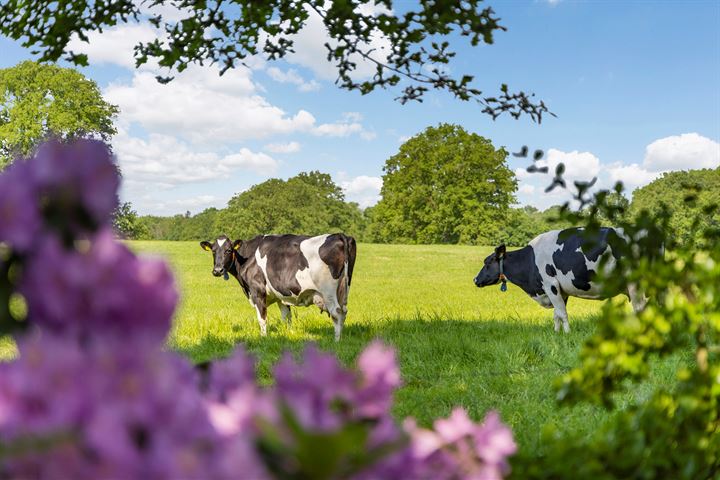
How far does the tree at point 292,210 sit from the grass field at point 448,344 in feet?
169

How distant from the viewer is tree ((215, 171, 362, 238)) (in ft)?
235

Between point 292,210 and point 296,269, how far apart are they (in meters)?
63.8

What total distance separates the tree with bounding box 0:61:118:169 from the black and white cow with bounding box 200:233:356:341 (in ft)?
131

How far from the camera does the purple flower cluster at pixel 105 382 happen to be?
80 cm

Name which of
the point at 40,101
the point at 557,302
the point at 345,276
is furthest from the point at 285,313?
the point at 40,101

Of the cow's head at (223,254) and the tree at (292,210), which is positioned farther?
the tree at (292,210)

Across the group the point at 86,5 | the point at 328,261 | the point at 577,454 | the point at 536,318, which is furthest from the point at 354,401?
the point at 536,318

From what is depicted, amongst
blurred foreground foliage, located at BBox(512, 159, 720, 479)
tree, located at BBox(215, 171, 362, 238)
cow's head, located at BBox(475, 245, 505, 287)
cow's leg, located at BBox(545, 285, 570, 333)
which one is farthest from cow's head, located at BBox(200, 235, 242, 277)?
tree, located at BBox(215, 171, 362, 238)

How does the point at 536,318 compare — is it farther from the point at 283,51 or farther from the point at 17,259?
the point at 17,259

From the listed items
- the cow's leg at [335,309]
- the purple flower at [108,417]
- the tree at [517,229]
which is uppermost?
the tree at [517,229]

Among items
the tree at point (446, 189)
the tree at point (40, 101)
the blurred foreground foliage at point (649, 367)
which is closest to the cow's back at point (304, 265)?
the blurred foreground foliage at point (649, 367)

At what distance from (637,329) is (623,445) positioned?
0.45 metres

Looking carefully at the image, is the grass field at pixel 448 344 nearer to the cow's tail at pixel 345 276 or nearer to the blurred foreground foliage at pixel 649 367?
the cow's tail at pixel 345 276

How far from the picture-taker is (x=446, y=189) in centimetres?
5753
